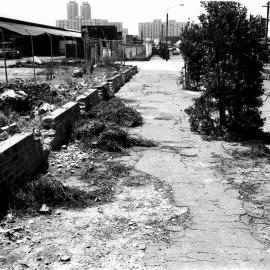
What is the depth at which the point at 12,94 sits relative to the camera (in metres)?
10.2

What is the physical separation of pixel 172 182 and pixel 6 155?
8.09ft

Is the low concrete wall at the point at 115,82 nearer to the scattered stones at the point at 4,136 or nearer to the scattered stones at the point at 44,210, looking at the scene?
the scattered stones at the point at 4,136

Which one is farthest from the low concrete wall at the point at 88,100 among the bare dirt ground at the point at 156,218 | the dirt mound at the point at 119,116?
the bare dirt ground at the point at 156,218

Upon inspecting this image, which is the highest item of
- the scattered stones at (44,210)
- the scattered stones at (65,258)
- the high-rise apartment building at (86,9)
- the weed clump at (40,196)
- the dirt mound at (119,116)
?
the high-rise apartment building at (86,9)

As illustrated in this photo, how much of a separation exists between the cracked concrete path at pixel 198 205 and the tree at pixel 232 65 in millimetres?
826

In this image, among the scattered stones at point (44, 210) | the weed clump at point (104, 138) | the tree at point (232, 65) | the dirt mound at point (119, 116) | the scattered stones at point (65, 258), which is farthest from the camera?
the dirt mound at point (119, 116)

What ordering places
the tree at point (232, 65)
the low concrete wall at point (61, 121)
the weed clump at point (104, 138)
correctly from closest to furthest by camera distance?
the low concrete wall at point (61, 121) → the weed clump at point (104, 138) → the tree at point (232, 65)

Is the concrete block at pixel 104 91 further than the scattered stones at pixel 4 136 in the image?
Yes

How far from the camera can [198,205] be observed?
5.18 metres

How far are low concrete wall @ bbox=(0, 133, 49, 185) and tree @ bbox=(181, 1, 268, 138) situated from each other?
429 cm

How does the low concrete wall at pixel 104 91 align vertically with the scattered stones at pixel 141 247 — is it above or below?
above

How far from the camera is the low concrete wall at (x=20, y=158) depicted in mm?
5098

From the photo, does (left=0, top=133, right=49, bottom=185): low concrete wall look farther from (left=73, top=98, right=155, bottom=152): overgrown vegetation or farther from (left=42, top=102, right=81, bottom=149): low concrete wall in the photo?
(left=73, top=98, right=155, bottom=152): overgrown vegetation

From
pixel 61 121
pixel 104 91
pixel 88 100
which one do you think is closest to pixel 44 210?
pixel 61 121
